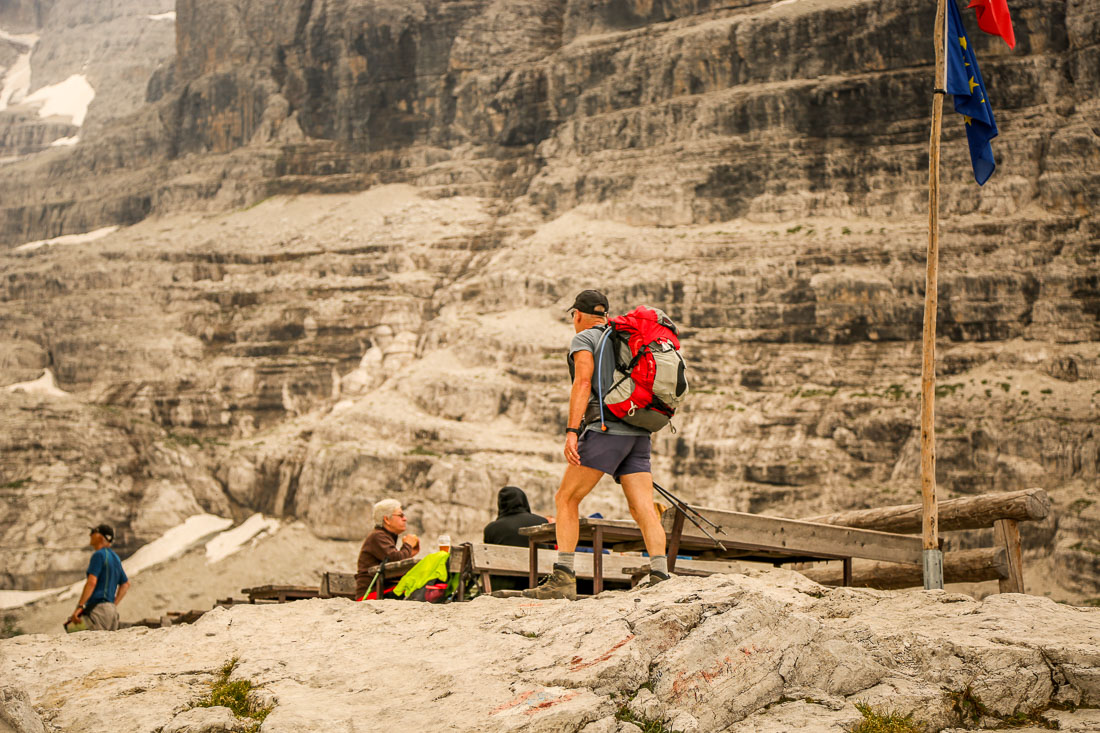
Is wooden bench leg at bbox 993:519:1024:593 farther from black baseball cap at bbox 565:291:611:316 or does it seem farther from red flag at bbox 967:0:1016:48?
red flag at bbox 967:0:1016:48

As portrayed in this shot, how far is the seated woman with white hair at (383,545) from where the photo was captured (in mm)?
11117

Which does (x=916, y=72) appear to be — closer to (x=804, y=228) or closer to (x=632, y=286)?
(x=804, y=228)

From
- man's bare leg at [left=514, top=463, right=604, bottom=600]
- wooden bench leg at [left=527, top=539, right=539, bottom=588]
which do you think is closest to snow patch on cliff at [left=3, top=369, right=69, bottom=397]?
wooden bench leg at [left=527, top=539, right=539, bottom=588]

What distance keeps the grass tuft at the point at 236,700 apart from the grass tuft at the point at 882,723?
3096 mm

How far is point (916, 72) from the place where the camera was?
2189 inches

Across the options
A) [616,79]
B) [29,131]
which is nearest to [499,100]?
[616,79]

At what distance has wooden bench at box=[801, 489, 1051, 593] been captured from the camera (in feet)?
31.7

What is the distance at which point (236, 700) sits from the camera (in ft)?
20.8

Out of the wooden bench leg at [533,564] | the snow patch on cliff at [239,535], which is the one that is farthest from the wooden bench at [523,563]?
the snow patch on cliff at [239,535]

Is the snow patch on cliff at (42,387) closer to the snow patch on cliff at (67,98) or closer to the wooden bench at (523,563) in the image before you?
the snow patch on cliff at (67,98)

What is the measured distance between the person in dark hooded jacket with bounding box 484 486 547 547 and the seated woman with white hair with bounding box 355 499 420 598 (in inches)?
31.6

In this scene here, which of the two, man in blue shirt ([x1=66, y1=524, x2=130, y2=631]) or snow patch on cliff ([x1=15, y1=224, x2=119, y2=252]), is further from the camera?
snow patch on cliff ([x1=15, y1=224, x2=119, y2=252])

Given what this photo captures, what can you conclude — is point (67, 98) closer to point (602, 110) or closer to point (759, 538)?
point (602, 110)

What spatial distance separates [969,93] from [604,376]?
22.6ft
